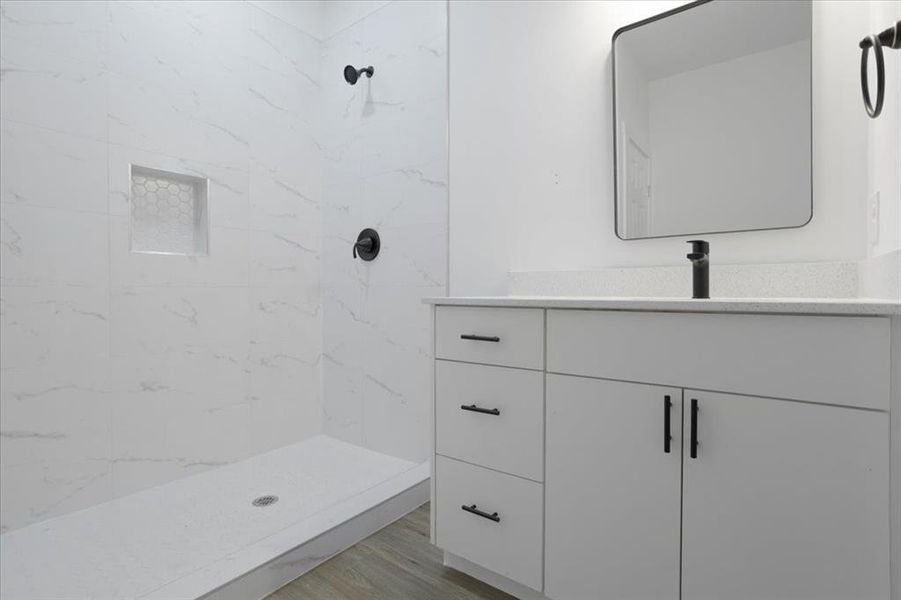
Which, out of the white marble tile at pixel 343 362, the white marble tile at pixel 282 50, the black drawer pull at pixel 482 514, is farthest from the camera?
the white marble tile at pixel 343 362

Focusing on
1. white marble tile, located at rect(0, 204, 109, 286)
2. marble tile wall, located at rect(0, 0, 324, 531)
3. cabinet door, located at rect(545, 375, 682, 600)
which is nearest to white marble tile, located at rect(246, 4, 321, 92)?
marble tile wall, located at rect(0, 0, 324, 531)

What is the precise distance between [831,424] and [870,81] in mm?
994

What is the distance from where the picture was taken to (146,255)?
2.09 m

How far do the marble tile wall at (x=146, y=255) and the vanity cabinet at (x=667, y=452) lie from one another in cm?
147

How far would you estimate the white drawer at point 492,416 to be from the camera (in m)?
1.29

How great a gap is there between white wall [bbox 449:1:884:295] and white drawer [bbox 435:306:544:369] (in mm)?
592

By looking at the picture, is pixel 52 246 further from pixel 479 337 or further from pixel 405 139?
pixel 479 337

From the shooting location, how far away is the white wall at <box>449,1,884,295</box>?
1.32 metres

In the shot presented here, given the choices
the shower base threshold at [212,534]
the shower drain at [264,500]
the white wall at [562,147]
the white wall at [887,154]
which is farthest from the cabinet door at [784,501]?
the shower drain at [264,500]

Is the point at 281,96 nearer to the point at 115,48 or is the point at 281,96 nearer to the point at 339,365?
the point at 115,48

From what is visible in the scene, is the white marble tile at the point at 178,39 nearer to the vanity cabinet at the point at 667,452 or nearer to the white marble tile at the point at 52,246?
the white marble tile at the point at 52,246

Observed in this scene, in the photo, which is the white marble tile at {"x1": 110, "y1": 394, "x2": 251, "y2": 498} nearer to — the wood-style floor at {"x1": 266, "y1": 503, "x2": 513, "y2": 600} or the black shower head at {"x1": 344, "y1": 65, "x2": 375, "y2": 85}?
the wood-style floor at {"x1": 266, "y1": 503, "x2": 513, "y2": 600}

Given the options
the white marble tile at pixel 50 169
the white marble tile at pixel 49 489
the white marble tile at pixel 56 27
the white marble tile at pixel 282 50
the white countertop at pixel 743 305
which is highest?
the white marble tile at pixel 282 50

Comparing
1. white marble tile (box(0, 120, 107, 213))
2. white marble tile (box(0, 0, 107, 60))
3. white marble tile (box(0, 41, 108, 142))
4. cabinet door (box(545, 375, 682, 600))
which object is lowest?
cabinet door (box(545, 375, 682, 600))
